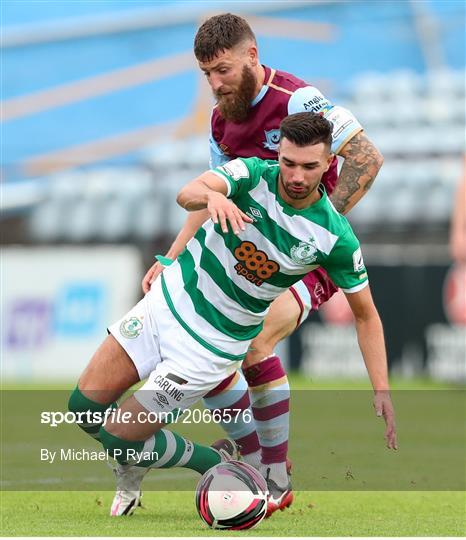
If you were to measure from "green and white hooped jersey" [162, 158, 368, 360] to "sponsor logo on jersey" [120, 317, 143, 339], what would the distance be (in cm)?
18

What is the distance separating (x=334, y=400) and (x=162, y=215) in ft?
18.9

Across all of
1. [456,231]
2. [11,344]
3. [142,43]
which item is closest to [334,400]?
[456,231]

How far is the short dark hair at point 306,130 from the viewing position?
16.7 ft

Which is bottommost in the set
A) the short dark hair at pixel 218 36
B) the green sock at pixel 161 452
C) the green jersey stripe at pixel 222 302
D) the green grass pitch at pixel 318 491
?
the green grass pitch at pixel 318 491

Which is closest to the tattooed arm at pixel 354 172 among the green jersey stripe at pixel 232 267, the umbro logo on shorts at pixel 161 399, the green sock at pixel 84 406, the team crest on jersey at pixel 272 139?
the team crest on jersey at pixel 272 139

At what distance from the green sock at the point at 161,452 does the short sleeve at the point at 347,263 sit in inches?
45.7

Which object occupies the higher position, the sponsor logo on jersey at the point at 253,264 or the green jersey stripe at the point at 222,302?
the sponsor logo on jersey at the point at 253,264

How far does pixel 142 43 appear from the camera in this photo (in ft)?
79.4

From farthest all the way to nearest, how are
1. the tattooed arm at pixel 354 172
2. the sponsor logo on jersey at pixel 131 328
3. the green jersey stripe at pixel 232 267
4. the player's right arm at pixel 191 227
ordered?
the player's right arm at pixel 191 227, the tattooed arm at pixel 354 172, the sponsor logo on jersey at pixel 131 328, the green jersey stripe at pixel 232 267

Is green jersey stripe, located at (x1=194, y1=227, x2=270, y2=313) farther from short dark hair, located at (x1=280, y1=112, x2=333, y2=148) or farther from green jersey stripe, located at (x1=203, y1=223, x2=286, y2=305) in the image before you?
short dark hair, located at (x1=280, y1=112, x2=333, y2=148)

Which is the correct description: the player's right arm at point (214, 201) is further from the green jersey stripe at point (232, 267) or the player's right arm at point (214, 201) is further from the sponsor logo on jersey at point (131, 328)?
the sponsor logo on jersey at point (131, 328)

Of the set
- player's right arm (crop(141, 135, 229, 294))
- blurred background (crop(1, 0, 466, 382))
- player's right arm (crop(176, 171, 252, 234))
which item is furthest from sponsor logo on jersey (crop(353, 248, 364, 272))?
blurred background (crop(1, 0, 466, 382))

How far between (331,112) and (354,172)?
1.04 feet

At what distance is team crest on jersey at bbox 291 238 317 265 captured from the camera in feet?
17.5
